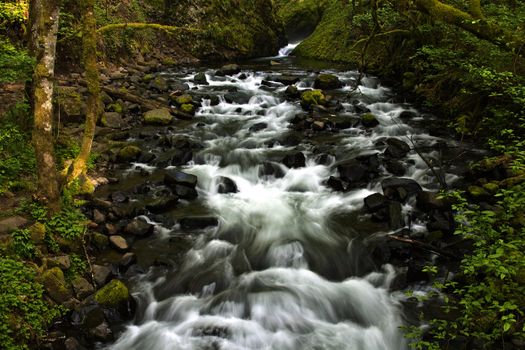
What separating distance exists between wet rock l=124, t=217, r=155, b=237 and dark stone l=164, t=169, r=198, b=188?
63.8 inches

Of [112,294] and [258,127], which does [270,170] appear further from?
[112,294]

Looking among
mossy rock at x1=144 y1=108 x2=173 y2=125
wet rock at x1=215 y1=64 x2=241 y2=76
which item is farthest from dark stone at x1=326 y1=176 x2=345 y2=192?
wet rock at x1=215 y1=64 x2=241 y2=76

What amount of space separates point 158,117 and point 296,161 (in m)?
4.94

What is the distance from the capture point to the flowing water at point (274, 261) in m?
5.36

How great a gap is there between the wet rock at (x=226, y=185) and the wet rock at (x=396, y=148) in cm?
403

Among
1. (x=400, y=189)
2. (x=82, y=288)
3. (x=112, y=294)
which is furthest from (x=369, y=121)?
(x=82, y=288)

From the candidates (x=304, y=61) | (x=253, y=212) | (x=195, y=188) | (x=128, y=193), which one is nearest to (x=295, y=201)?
(x=253, y=212)

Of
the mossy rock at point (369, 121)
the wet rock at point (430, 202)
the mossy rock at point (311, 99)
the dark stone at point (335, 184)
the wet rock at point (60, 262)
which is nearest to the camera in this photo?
the wet rock at point (60, 262)

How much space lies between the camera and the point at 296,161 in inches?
392

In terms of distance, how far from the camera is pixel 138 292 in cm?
586

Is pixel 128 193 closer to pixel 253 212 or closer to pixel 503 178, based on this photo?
pixel 253 212

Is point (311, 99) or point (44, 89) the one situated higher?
point (44, 89)

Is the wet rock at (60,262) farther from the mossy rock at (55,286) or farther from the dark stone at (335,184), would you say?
the dark stone at (335,184)

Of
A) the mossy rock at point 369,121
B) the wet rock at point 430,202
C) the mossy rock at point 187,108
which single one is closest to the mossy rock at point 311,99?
the mossy rock at point 369,121
